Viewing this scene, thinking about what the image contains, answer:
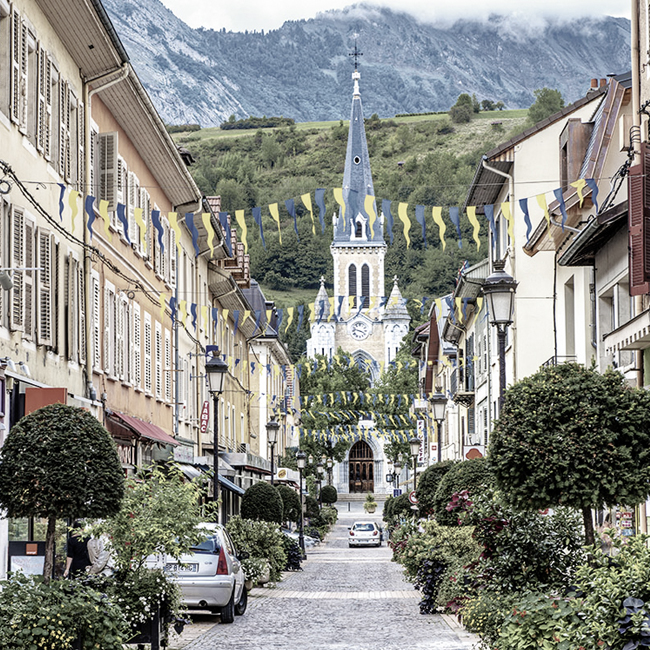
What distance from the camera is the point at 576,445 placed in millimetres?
10539

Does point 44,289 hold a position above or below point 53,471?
above

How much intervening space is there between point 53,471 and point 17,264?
604 centimetres

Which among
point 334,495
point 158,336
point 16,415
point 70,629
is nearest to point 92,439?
point 70,629

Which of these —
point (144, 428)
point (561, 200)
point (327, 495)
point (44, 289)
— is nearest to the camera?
point (44, 289)

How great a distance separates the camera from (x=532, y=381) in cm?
1112

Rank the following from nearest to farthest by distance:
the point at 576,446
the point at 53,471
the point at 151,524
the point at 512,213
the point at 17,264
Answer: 1. the point at 53,471
2. the point at 576,446
3. the point at 151,524
4. the point at 17,264
5. the point at 512,213

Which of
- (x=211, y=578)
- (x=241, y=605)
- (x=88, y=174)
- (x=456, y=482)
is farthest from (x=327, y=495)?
(x=211, y=578)

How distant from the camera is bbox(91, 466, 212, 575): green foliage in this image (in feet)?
41.6

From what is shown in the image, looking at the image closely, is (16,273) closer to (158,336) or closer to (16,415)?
(16,415)

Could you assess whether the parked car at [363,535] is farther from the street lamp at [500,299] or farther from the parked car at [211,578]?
the street lamp at [500,299]

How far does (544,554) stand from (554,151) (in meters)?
19.4

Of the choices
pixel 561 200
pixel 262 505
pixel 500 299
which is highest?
pixel 561 200

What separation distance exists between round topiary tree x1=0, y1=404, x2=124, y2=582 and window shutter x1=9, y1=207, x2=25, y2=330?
5142mm

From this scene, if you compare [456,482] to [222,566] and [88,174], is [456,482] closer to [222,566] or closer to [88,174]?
[222,566]
